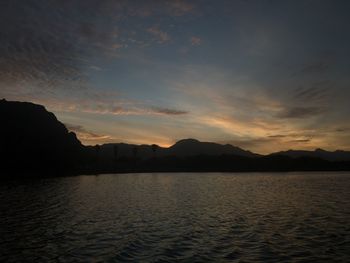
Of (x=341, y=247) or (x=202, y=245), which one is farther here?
(x=202, y=245)

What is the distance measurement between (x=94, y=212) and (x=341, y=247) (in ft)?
120

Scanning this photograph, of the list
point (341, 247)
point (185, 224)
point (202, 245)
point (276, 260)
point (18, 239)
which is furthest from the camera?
point (185, 224)

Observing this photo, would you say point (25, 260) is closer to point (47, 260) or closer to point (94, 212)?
point (47, 260)

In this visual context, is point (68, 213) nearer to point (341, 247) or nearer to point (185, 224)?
point (185, 224)

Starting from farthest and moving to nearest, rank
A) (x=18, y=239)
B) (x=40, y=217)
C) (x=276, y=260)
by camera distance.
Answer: (x=40, y=217) → (x=18, y=239) → (x=276, y=260)

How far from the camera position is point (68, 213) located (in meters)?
52.4

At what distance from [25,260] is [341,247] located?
2556 cm

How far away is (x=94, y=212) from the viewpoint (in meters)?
53.6

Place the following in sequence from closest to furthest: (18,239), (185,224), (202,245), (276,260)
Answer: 1. (276,260)
2. (202,245)
3. (18,239)
4. (185,224)

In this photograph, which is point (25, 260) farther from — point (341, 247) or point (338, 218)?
point (338, 218)

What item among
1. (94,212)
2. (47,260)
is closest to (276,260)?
(47,260)

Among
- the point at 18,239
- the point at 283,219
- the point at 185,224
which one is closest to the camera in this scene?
the point at 18,239

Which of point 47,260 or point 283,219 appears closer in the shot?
point 47,260

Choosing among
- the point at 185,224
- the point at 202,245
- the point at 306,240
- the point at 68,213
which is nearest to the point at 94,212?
the point at 68,213
